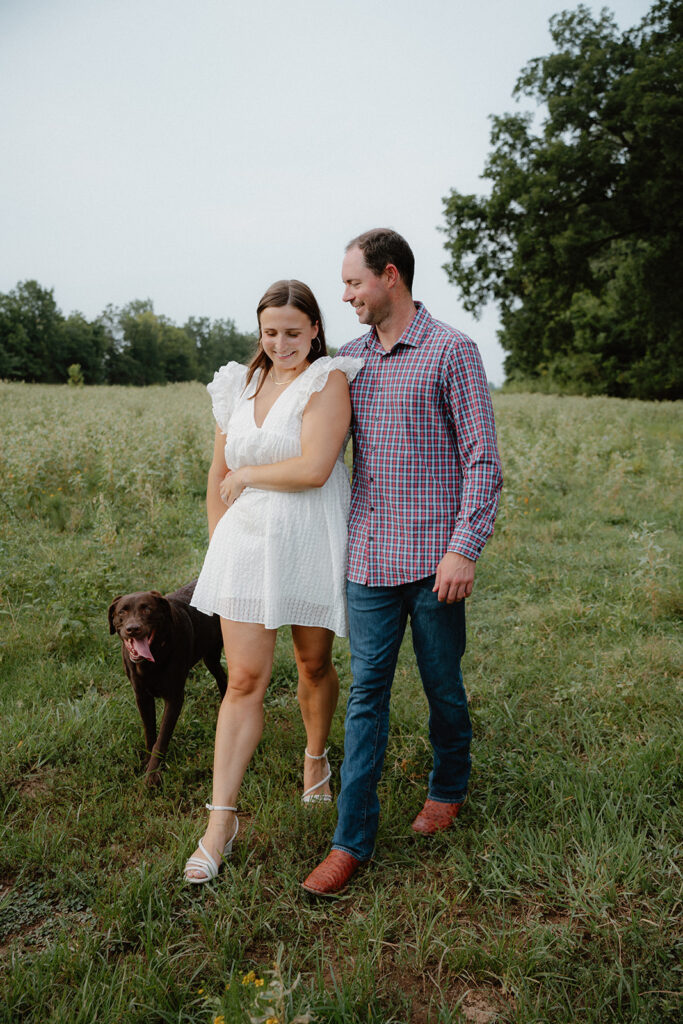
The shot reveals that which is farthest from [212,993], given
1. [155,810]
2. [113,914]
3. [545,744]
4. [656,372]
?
[656,372]

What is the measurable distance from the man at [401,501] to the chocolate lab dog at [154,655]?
1052 millimetres

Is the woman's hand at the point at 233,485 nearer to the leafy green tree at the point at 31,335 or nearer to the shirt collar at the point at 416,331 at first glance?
the shirt collar at the point at 416,331

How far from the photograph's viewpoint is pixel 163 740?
3.31 meters

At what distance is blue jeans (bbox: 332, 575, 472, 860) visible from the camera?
8.66 ft

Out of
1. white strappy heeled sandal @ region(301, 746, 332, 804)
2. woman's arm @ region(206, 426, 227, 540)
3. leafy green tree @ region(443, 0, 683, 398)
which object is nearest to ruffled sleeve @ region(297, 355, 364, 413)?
woman's arm @ region(206, 426, 227, 540)

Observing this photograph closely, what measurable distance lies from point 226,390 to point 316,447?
0.59 m

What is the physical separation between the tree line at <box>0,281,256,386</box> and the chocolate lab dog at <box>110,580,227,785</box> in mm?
47296

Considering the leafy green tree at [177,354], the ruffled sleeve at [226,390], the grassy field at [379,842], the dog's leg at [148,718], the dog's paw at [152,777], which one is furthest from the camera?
the leafy green tree at [177,354]

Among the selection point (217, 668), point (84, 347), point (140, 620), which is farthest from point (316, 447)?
point (84, 347)

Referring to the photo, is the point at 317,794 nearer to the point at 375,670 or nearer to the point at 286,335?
the point at 375,670

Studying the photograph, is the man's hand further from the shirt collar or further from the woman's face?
the woman's face

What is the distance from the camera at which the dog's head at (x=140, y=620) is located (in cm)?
322

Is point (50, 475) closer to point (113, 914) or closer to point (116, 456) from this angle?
point (116, 456)

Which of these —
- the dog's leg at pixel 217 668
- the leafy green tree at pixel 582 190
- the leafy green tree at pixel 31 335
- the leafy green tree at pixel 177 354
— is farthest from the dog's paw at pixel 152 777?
the leafy green tree at pixel 177 354
